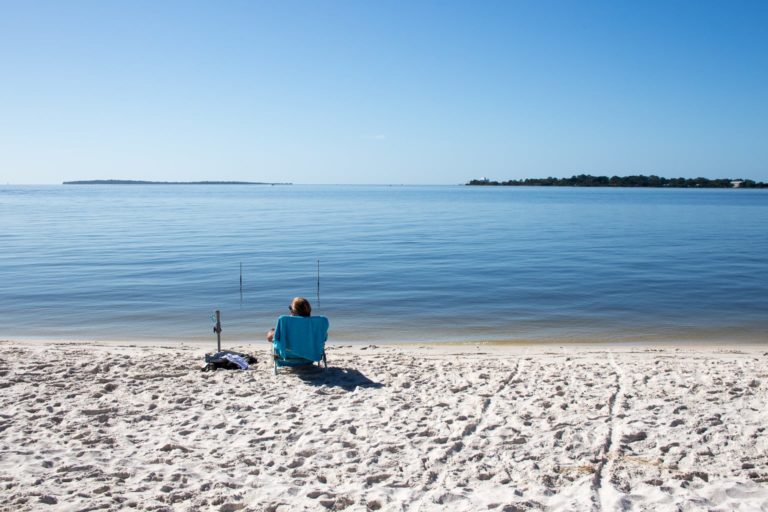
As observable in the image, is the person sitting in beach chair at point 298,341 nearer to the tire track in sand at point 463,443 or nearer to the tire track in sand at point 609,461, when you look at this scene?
the tire track in sand at point 463,443

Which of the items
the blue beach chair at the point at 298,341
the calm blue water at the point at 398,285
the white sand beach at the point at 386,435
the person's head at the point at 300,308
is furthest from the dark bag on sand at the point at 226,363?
the calm blue water at the point at 398,285

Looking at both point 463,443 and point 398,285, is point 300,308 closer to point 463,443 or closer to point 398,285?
point 463,443

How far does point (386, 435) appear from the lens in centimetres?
667

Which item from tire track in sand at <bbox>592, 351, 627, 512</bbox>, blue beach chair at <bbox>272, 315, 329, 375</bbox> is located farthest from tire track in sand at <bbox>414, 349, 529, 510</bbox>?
blue beach chair at <bbox>272, 315, 329, 375</bbox>

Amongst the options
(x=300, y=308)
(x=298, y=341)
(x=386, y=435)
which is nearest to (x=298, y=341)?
(x=298, y=341)

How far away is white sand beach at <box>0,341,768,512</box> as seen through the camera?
17.4 ft

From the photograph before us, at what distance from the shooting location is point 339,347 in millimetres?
12477

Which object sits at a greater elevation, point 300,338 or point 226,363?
point 300,338

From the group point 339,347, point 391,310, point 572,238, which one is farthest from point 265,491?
point 572,238

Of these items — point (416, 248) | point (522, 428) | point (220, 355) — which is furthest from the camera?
point (416, 248)

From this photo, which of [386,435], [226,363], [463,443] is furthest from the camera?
[226,363]

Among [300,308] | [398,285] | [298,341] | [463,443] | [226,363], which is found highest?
[300,308]

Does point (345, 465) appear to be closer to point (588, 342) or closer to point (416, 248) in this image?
point (588, 342)

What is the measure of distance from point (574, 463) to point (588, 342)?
301 inches
